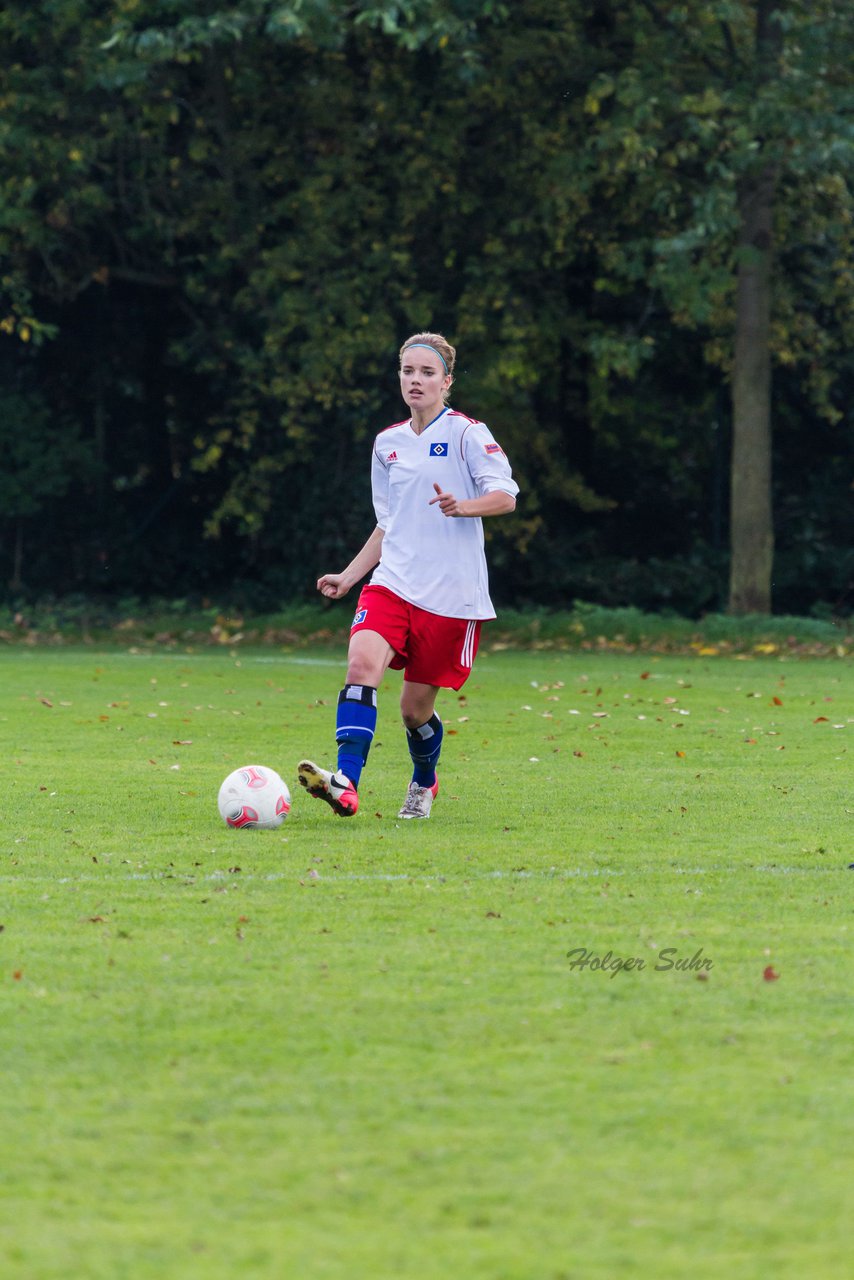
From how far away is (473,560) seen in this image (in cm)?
814

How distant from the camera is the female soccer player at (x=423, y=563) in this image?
26.2ft

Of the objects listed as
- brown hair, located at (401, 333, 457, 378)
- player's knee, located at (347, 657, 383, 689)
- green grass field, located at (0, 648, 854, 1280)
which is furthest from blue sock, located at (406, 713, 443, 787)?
brown hair, located at (401, 333, 457, 378)

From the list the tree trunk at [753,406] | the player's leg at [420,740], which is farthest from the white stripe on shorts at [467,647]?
the tree trunk at [753,406]

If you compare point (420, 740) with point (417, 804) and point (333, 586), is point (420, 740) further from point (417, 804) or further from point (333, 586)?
point (333, 586)

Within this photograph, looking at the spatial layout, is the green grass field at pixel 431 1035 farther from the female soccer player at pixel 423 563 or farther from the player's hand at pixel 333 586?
the player's hand at pixel 333 586

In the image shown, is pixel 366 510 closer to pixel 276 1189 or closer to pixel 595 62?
pixel 595 62

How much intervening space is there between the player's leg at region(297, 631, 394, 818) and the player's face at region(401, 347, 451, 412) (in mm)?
1042

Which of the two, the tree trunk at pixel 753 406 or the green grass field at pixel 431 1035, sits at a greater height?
the tree trunk at pixel 753 406

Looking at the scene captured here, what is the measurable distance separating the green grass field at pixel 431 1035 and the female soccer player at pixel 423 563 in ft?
2.09

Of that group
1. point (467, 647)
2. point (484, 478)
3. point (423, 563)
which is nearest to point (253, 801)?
point (467, 647)

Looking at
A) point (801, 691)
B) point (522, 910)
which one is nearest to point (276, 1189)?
point (522, 910)

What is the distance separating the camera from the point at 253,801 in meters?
7.85

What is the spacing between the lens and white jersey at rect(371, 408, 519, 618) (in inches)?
317

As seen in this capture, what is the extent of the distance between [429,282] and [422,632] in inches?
665
